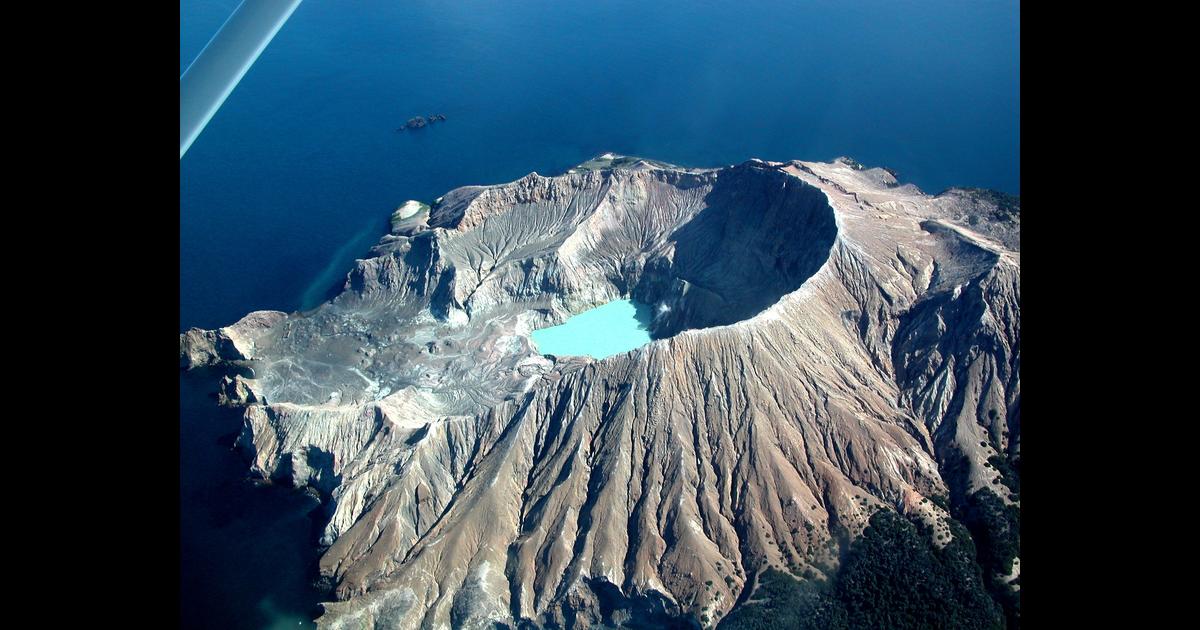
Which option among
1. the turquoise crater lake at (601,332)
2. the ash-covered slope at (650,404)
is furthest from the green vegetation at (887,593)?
the turquoise crater lake at (601,332)

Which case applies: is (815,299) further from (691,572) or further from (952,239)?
(691,572)

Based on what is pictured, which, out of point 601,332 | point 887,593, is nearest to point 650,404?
point 601,332

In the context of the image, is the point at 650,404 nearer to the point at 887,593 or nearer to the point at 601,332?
the point at 601,332

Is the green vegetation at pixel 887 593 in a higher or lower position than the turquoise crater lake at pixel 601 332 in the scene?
lower

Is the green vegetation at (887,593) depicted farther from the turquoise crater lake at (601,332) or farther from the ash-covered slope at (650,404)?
the turquoise crater lake at (601,332)
